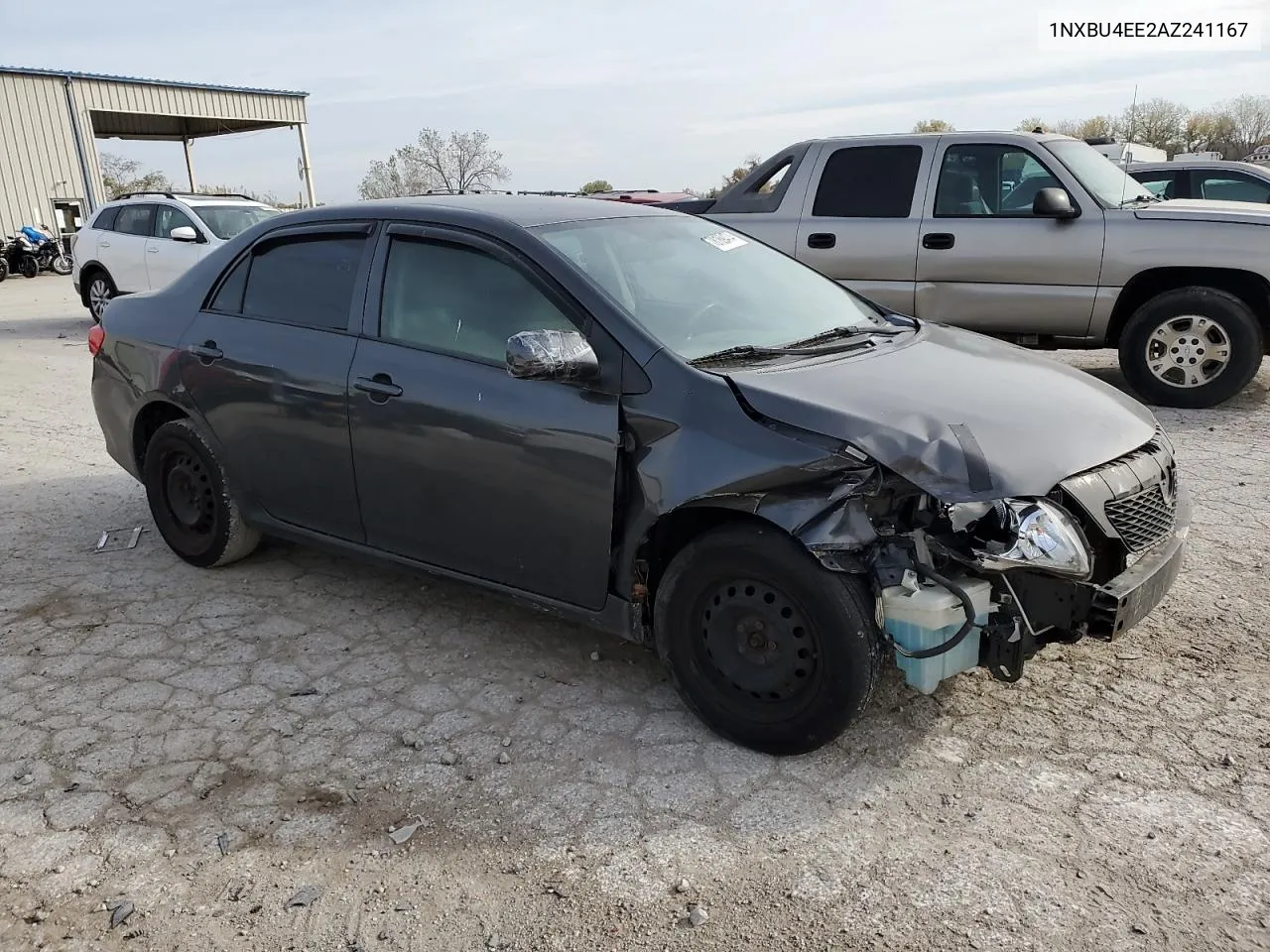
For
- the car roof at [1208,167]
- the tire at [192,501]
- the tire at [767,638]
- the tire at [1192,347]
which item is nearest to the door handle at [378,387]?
the tire at [192,501]

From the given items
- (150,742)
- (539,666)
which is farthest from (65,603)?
(539,666)

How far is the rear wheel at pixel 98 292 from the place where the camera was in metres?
14.1

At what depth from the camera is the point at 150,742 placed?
337 centimetres

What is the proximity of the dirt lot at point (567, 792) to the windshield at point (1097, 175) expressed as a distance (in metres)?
3.89

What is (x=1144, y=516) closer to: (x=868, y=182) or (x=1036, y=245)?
(x=1036, y=245)

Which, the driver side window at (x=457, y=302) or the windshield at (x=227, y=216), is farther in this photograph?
the windshield at (x=227, y=216)

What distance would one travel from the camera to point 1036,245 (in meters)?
7.38

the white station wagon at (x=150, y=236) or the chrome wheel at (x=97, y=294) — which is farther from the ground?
the white station wagon at (x=150, y=236)

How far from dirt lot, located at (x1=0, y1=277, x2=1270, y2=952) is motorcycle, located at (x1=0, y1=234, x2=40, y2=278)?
81.7 feet

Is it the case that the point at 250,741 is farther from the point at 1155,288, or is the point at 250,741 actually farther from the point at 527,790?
the point at 1155,288

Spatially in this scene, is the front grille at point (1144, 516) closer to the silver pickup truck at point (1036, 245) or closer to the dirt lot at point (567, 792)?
the dirt lot at point (567, 792)

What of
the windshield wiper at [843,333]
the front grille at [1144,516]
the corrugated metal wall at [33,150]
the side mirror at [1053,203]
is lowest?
the front grille at [1144,516]

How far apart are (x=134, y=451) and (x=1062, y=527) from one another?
13.9 feet

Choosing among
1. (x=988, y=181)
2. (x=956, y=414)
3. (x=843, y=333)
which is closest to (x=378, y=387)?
(x=843, y=333)
